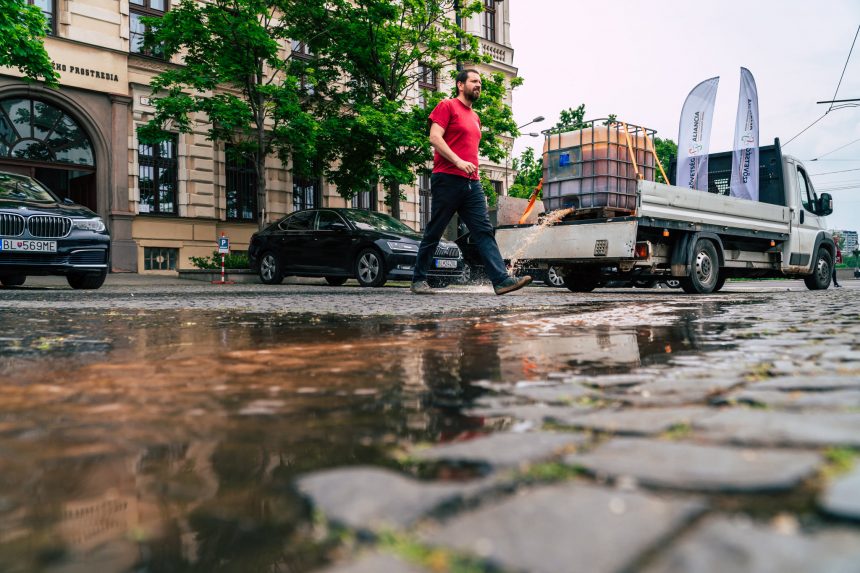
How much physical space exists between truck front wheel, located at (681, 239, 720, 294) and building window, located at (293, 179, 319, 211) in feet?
55.1

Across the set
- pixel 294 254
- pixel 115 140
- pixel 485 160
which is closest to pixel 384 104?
pixel 294 254

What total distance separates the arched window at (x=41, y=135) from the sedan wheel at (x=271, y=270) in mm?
7493

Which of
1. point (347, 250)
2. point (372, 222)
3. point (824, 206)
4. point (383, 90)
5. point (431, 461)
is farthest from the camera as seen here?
point (383, 90)

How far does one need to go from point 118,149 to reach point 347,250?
33.1 feet

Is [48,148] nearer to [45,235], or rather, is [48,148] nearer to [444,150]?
[45,235]

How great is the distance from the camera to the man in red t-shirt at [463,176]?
7.33m

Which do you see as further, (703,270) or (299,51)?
(299,51)

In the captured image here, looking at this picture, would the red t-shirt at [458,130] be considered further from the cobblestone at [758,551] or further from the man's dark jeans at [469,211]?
the cobblestone at [758,551]

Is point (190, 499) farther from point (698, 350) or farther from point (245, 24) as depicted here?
point (245, 24)

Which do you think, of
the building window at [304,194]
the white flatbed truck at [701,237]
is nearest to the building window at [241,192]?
the building window at [304,194]

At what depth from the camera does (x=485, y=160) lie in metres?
32.4

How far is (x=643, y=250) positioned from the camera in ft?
32.8

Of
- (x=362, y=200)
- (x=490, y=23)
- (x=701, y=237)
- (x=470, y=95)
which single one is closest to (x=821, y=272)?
(x=701, y=237)

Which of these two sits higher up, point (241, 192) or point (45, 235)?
point (241, 192)
